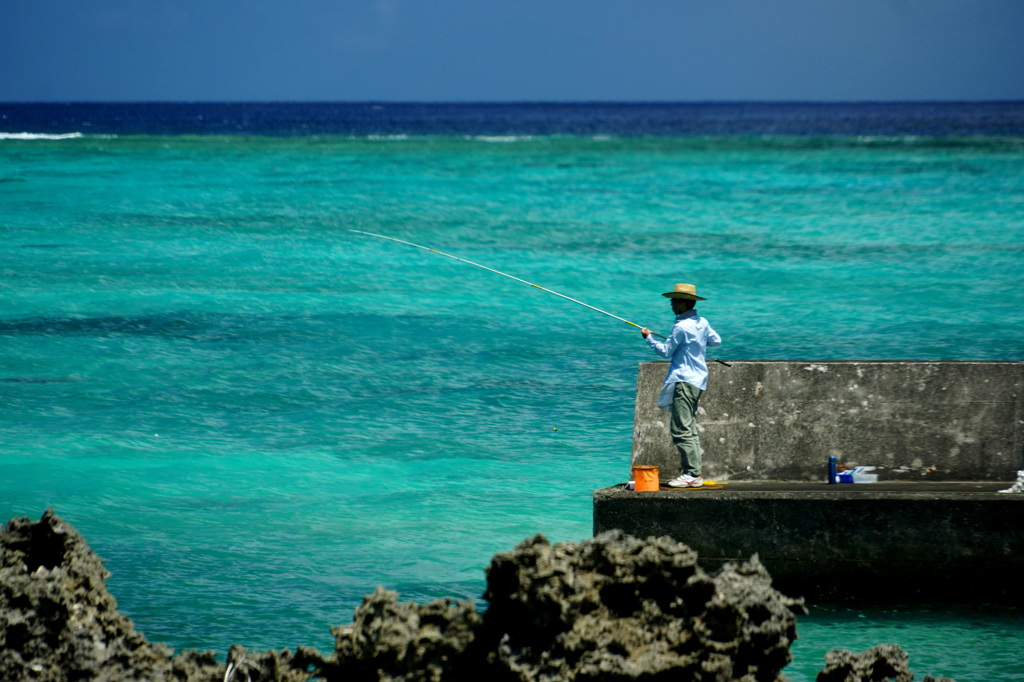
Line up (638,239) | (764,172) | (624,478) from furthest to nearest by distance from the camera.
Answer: (764,172)
(638,239)
(624,478)

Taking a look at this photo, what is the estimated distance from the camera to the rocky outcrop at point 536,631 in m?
3.46

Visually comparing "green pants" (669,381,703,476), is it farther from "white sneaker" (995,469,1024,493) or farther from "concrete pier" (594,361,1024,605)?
"white sneaker" (995,469,1024,493)

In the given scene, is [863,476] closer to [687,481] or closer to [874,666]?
[687,481]

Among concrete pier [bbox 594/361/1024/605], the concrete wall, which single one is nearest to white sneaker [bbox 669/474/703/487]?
concrete pier [bbox 594/361/1024/605]

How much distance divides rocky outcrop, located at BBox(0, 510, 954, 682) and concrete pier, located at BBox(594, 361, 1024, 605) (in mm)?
1449

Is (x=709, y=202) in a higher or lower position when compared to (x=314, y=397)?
higher

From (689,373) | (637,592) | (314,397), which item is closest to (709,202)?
(314,397)

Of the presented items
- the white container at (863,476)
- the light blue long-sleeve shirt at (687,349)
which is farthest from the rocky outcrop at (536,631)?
the white container at (863,476)

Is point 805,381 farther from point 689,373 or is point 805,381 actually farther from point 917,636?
point 917,636

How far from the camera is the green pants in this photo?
590 cm

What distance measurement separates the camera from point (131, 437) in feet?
29.7

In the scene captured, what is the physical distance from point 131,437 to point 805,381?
519 cm

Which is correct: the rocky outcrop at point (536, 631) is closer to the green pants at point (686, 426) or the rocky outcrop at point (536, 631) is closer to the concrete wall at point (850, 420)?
the green pants at point (686, 426)

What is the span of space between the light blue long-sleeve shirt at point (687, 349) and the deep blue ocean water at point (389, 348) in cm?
122
